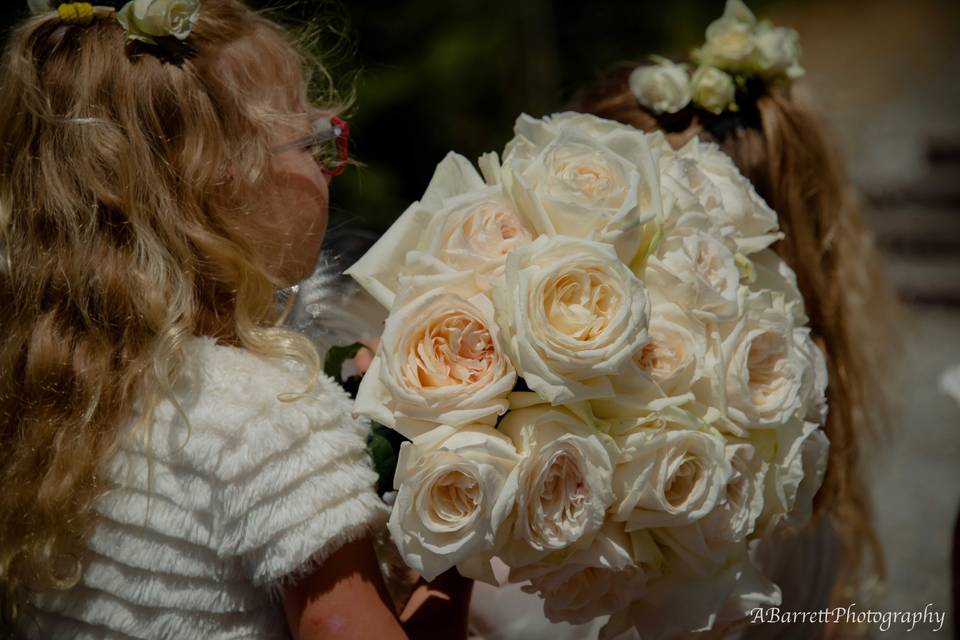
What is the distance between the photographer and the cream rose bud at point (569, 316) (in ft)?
3.90

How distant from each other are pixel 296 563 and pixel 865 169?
5.84m

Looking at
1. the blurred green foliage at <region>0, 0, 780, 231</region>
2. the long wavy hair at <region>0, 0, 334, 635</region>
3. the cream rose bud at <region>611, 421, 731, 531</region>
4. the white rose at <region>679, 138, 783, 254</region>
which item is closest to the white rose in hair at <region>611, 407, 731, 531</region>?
the cream rose bud at <region>611, 421, 731, 531</region>

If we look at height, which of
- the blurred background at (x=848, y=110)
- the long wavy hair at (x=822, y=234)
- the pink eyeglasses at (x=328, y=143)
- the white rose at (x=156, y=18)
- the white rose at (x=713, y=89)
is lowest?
the blurred background at (x=848, y=110)

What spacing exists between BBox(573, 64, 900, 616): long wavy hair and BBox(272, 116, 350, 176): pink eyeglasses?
2.63 ft

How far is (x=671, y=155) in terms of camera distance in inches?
61.0

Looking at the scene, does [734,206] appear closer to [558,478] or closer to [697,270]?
[697,270]

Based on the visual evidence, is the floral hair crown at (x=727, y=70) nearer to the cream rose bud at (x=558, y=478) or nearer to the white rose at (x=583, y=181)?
the white rose at (x=583, y=181)

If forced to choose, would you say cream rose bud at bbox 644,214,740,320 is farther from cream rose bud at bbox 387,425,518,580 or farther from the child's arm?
the child's arm

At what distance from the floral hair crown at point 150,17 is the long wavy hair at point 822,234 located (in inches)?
42.7

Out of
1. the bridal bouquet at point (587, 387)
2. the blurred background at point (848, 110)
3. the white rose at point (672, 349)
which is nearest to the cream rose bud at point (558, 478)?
the bridal bouquet at point (587, 387)

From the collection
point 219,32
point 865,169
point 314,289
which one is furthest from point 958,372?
point 865,169

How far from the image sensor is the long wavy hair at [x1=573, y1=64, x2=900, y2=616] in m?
2.12

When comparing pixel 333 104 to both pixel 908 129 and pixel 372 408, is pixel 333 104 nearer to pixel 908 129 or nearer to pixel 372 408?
pixel 372 408

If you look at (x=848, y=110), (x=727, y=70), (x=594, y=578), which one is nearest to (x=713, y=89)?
(x=727, y=70)
